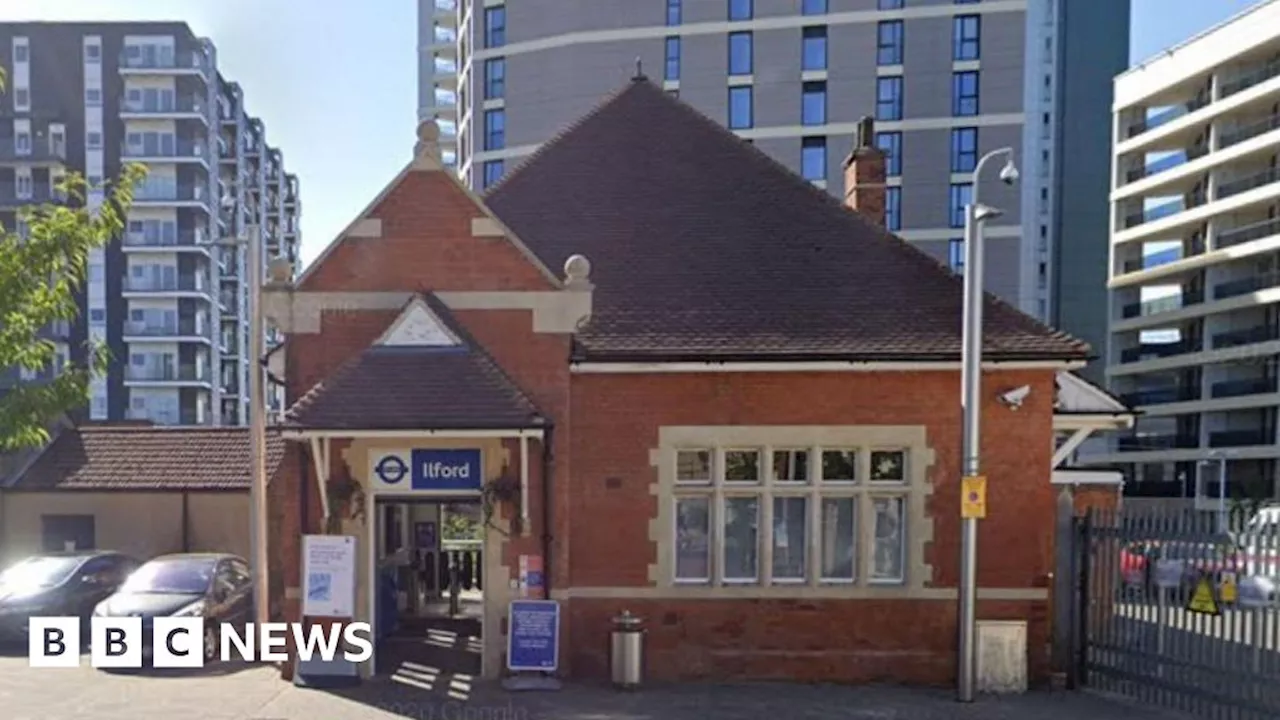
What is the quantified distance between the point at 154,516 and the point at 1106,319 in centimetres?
5913

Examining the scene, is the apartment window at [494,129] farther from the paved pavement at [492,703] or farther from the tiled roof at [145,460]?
the paved pavement at [492,703]

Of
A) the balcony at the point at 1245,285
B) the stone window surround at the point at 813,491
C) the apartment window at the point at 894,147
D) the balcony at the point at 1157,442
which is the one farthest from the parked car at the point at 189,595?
the balcony at the point at 1157,442

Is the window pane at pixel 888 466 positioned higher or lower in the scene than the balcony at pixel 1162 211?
lower

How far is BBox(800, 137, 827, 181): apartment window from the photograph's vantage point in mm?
44312

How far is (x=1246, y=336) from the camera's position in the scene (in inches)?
1722

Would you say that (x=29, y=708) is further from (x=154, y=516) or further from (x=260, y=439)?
(x=154, y=516)

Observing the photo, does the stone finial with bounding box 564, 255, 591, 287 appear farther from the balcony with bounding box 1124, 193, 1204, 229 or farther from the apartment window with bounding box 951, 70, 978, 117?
the balcony with bounding box 1124, 193, 1204, 229

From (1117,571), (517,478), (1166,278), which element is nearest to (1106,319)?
(1166,278)

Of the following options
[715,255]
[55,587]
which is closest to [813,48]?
[715,255]

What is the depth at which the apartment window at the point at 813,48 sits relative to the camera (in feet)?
146

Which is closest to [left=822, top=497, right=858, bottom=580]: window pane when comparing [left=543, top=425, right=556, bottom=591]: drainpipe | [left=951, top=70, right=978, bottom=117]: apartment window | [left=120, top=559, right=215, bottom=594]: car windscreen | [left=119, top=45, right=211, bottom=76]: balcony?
[left=543, top=425, right=556, bottom=591]: drainpipe

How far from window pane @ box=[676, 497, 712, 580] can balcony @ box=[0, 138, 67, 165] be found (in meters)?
58.2

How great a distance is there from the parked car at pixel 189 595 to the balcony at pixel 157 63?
53.3 m

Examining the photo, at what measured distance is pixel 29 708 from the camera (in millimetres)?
9367
